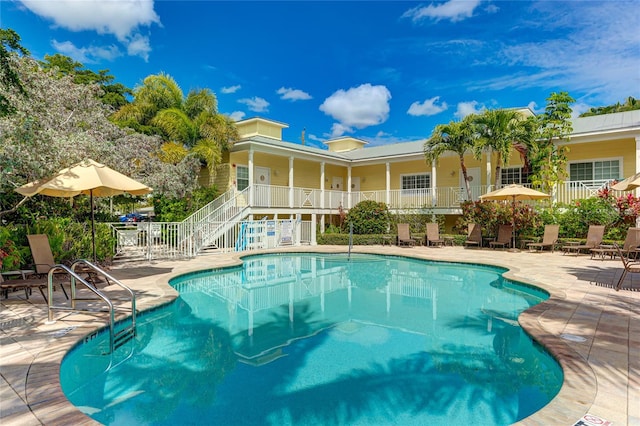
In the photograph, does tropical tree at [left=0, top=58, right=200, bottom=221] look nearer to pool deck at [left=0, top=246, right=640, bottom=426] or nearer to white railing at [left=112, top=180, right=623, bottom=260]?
white railing at [left=112, top=180, right=623, bottom=260]

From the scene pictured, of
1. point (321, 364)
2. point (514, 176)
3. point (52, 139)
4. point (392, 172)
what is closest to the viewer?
point (321, 364)

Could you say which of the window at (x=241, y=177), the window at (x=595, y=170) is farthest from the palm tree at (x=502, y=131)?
the window at (x=241, y=177)

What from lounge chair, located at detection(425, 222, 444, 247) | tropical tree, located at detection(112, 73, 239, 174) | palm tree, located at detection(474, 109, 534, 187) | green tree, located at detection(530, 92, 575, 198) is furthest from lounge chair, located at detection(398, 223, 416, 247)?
tropical tree, located at detection(112, 73, 239, 174)

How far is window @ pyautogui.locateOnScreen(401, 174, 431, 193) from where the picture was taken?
22.0m

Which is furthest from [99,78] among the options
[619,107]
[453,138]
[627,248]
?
[619,107]

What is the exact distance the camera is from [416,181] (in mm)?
22438

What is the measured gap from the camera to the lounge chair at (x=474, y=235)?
1644 centimetres

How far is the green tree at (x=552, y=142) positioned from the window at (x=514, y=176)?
1.81 meters

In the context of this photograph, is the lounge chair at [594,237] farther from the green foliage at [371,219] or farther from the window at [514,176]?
the green foliage at [371,219]

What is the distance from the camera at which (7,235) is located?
311 inches

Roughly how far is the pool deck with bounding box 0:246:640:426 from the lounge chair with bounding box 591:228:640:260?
1.07 meters

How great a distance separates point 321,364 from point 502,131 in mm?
14241

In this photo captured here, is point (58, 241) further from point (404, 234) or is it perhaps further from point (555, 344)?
point (404, 234)

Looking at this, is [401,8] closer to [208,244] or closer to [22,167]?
[208,244]
